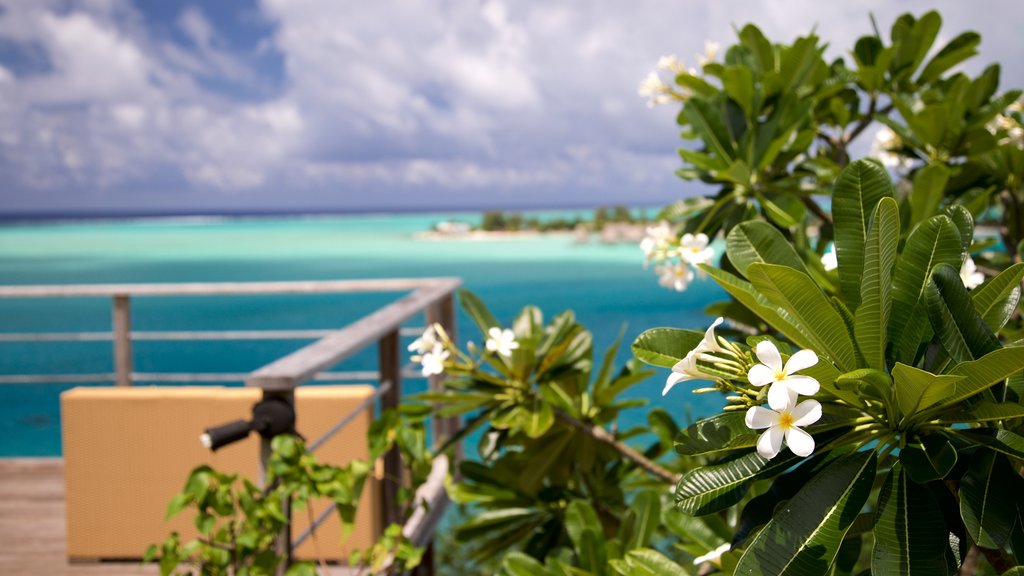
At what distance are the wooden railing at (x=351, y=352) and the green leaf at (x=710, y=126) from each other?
84cm

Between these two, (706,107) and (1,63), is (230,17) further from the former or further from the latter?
(706,107)

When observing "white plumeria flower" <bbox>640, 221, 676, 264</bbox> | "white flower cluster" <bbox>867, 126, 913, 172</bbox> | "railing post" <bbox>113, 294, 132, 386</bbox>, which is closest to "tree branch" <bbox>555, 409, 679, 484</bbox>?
"white plumeria flower" <bbox>640, 221, 676, 264</bbox>

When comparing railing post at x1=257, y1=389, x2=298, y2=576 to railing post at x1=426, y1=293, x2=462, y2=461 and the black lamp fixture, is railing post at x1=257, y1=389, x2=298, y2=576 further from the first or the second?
railing post at x1=426, y1=293, x2=462, y2=461

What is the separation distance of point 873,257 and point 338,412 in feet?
5.76

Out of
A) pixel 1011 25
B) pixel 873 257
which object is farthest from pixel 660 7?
pixel 873 257

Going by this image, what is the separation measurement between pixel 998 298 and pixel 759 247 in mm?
198

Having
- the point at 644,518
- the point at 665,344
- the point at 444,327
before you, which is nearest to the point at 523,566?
the point at 644,518

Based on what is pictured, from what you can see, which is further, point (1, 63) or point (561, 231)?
point (1, 63)

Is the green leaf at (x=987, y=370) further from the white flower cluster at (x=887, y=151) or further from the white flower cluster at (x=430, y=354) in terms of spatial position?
the white flower cluster at (x=887, y=151)

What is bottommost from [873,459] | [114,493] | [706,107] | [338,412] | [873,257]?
[114,493]

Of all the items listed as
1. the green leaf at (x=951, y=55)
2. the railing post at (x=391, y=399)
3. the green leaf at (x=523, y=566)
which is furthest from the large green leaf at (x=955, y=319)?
the railing post at (x=391, y=399)

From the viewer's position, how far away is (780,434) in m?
0.54

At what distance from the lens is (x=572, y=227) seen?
1299 inches

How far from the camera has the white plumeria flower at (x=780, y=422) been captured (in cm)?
54
